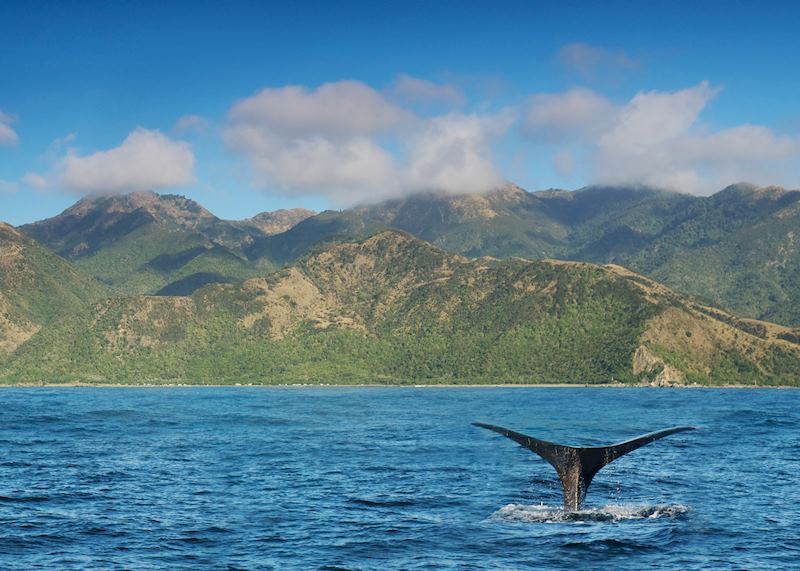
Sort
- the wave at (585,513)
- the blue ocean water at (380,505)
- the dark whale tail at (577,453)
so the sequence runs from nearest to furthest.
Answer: the blue ocean water at (380,505) < the dark whale tail at (577,453) < the wave at (585,513)

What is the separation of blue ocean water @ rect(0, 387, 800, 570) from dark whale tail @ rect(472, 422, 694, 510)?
2.29 meters

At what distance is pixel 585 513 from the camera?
145 ft

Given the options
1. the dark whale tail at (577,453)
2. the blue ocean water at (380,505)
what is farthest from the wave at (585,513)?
the dark whale tail at (577,453)

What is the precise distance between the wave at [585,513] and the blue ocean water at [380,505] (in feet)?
0.37

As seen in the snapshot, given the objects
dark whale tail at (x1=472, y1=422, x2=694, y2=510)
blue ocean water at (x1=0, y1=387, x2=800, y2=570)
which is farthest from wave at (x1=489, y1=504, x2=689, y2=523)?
dark whale tail at (x1=472, y1=422, x2=694, y2=510)

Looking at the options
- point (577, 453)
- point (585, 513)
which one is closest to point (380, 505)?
point (585, 513)

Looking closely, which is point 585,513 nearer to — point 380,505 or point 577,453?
point 577,453

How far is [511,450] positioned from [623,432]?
4059cm

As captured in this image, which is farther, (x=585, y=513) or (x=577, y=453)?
(x=585, y=513)

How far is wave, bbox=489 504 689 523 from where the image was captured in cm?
4300

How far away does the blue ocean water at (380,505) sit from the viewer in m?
35.7

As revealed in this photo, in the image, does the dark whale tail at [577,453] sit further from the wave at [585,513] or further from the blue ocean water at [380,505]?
the blue ocean water at [380,505]

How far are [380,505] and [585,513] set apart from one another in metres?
11.3

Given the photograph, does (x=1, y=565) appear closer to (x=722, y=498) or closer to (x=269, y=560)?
(x=269, y=560)
